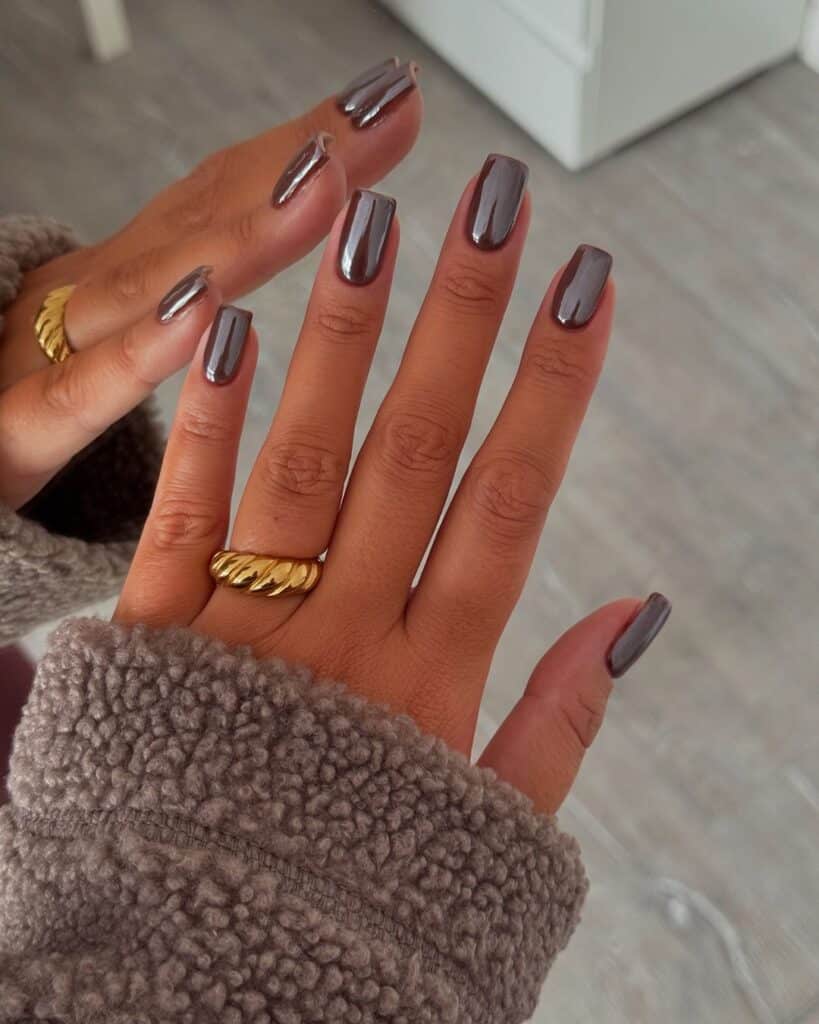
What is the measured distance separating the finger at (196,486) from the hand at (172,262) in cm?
5

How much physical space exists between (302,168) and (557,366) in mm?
190

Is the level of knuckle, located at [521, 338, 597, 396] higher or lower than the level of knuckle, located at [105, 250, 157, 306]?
higher

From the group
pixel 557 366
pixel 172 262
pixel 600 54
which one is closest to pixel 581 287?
pixel 557 366

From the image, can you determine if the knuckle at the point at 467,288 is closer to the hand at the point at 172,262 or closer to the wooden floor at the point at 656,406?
the hand at the point at 172,262

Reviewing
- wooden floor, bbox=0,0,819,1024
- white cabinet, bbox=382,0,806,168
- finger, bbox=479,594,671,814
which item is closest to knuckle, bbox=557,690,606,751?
finger, bbox=479,594,671,814

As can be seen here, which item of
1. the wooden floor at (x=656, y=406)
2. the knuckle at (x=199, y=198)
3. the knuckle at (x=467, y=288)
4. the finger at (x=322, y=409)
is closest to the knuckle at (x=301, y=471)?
the finger at (x=322, y=409)

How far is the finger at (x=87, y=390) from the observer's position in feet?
1.99

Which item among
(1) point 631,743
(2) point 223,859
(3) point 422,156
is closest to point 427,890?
(2) point 223,859

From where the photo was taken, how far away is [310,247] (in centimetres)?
67

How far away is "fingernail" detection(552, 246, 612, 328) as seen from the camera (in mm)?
579

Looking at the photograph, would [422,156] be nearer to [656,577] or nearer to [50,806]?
[656,577]

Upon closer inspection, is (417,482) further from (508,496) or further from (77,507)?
(77,507)

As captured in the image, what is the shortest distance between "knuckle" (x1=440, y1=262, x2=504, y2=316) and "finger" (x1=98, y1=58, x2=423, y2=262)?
0.12m

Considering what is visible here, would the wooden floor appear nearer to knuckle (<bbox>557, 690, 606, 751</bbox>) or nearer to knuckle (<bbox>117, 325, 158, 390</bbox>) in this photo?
knuckle (<bbox>557, 690, 606, 751</bbox>)
